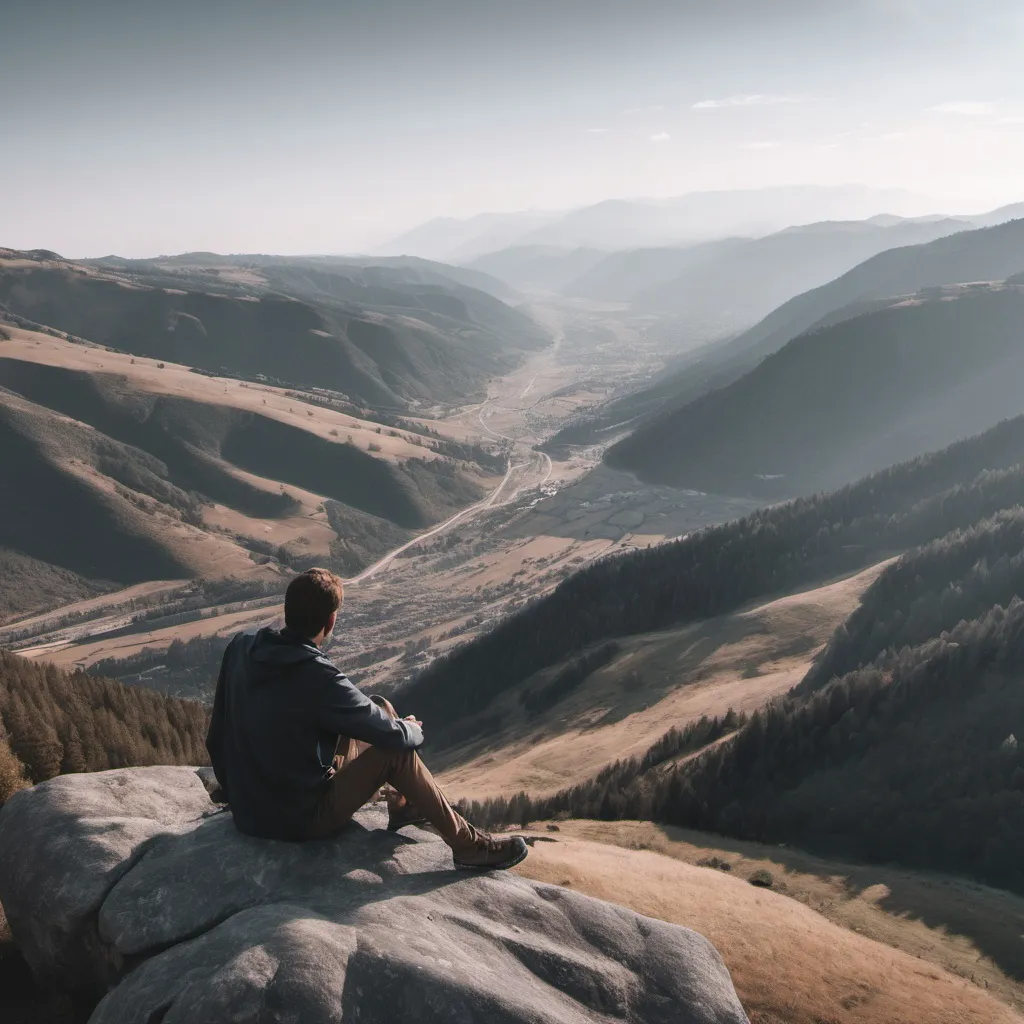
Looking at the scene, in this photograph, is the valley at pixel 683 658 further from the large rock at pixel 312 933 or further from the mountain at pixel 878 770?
the large rock at pixel 312 933

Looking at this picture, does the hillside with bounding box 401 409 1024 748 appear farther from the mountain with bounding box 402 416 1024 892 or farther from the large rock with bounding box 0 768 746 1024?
the large rock with bounding box 0 768 746 1024

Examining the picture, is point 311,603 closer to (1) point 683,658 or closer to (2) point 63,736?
(2) point 63,736

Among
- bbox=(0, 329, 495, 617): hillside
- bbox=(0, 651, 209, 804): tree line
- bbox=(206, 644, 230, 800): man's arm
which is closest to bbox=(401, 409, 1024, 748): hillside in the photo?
bbox=(0, 651, 209, 804): tree line

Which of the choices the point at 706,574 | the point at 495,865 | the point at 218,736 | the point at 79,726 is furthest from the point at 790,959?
the point at 706,574

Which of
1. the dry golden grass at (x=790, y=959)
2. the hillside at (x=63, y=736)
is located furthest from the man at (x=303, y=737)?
the dry golden grass at (x=790, y=959)

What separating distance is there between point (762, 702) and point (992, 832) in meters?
27.1

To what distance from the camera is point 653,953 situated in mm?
11188

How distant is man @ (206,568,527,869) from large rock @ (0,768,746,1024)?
0.74 metres

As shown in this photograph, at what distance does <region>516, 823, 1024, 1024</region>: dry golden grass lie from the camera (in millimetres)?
15320

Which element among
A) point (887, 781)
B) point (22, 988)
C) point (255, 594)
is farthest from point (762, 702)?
point (255, 594)

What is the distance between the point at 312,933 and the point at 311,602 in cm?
393

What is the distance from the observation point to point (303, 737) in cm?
1014

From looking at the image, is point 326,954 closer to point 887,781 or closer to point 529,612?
point 887,781

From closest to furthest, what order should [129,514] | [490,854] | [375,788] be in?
[375,788], [490,854], [129,514]
